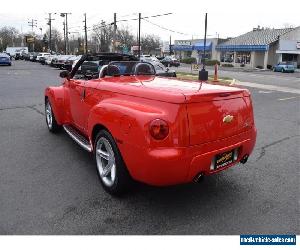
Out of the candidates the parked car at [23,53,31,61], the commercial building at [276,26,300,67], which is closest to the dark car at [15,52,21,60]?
the parked car at [23,53,31,61]

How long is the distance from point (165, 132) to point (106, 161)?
120 cm

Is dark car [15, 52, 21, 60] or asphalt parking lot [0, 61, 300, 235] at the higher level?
dark car [15, 52, 21, 60]

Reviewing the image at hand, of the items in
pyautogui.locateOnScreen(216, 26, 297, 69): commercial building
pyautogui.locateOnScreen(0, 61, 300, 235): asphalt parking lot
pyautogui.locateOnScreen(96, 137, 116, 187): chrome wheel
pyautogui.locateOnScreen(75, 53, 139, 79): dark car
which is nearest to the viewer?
pyautogui.locateOnScreen(0, 61, 300, 235): asphalt parking lot

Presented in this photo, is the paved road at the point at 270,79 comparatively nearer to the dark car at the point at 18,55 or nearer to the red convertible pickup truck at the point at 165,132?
the red convertible pickup truck at the point at 165,132

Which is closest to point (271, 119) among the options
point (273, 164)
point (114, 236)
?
point (273, 164)

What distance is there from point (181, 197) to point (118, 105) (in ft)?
4.24

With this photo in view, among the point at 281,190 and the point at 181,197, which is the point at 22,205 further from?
the point at 281,190

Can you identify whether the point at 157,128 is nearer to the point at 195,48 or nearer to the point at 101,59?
the point at 101,59

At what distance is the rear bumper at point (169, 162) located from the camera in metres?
3.23

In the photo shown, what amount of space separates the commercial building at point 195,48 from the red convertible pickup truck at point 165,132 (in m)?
60.7

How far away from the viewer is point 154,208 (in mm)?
3709

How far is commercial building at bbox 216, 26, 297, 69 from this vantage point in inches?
2012

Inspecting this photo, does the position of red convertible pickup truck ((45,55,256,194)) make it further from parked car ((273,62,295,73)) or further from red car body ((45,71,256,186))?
parked car ((273,62,295,73))

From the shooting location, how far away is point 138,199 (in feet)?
12.8
